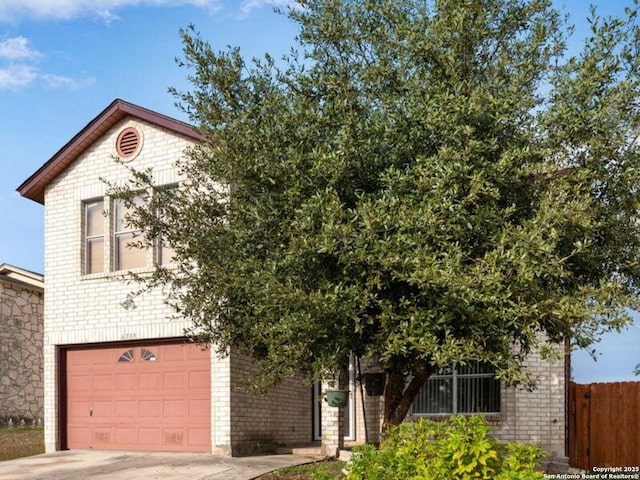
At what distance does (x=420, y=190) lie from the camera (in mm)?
9930

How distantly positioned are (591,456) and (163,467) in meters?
8.54

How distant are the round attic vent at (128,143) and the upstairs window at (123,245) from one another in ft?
3.44

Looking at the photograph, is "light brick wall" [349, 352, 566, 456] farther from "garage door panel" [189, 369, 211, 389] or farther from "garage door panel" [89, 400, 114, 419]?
"garage door panel" [89, 400, 114, 419]

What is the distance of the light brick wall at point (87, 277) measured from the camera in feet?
57.4

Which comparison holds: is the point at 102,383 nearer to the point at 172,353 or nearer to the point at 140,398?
the point at 140,398

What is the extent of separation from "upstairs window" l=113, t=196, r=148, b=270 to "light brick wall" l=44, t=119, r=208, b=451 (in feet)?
0.82

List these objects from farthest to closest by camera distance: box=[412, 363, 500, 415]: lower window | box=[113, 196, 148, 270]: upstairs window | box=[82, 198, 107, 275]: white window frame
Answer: box=[82, 198, 107, 275]: white window frame < box=[113, 196, 148, 270]: upstairs window < box=[412, 363, 500, 415]: lower window

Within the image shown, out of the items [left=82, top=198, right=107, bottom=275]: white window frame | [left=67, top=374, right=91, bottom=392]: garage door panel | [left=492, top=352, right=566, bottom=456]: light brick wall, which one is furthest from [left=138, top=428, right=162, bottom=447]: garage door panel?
[left=492, top=352, right=566, bottom=456]: light brick wall

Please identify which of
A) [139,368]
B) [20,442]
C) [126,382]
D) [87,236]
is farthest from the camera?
[20,442]

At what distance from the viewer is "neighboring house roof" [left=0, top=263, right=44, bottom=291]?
80.5ft

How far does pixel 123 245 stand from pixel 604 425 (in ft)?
35.6

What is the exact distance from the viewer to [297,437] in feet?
60.6

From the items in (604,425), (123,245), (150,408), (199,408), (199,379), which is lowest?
(604,425)

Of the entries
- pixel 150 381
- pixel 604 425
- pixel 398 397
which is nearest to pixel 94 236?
pixel 150 381
